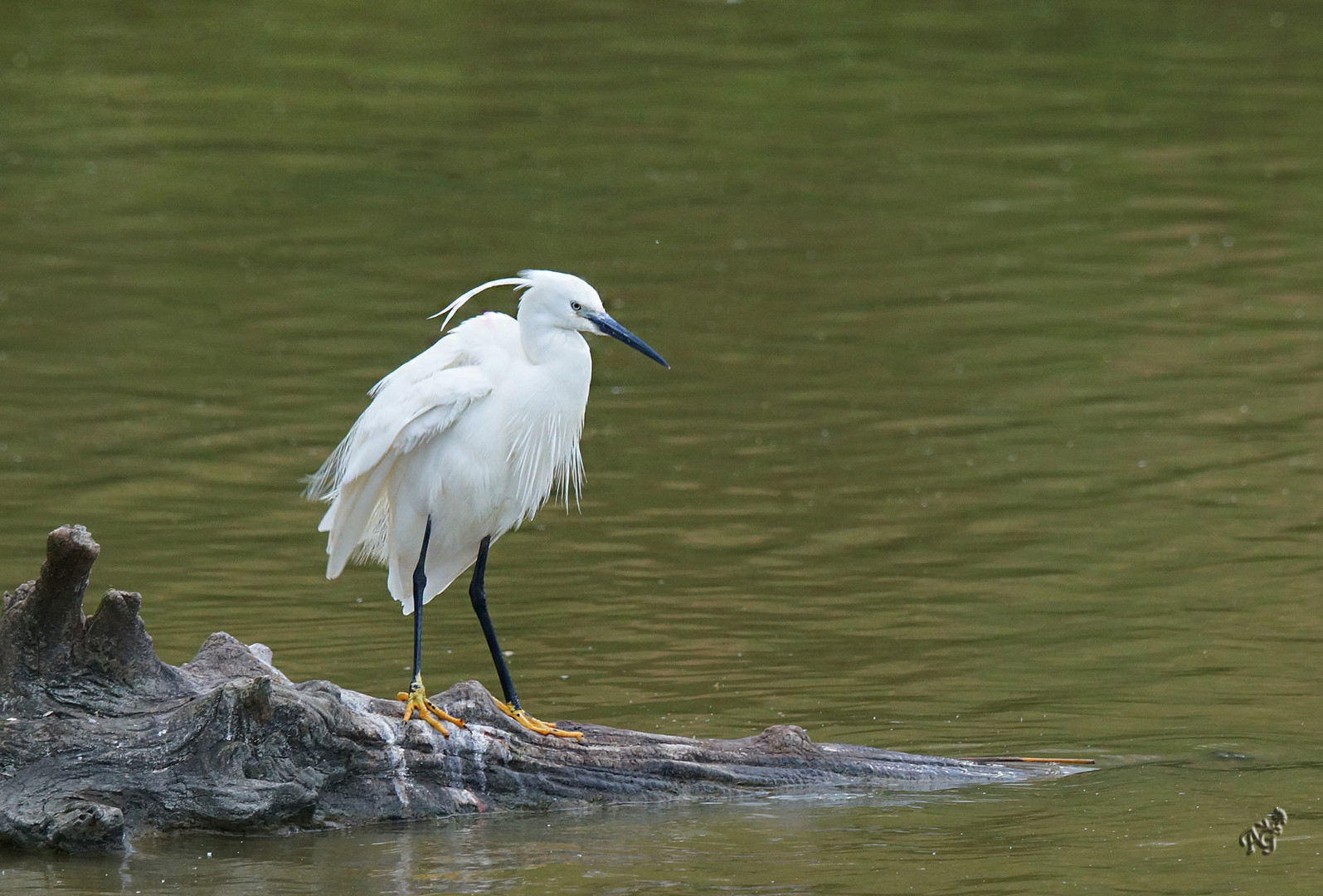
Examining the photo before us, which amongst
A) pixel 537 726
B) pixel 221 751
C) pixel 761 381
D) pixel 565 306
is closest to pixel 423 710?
pixel 537 726

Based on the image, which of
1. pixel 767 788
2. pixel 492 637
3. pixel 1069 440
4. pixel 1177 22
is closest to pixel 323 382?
pixel 1069 440

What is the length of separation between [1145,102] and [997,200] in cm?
421

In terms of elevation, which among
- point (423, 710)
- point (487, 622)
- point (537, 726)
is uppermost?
point (487, 622)

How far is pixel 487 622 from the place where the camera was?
27.0 feet

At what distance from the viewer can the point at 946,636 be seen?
10.1 m

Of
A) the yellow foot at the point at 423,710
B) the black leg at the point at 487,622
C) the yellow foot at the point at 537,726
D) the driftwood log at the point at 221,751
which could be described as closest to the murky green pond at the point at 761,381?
the driftwood log at the point at 221,751

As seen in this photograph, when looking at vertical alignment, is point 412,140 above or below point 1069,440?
above

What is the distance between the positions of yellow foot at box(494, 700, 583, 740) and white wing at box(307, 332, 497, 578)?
1.15 metres

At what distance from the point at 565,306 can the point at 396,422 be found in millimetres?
855

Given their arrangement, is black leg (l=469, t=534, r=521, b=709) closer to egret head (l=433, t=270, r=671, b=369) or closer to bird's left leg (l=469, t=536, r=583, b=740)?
bird's left leg (l=469, t=536, r=583, b=740)

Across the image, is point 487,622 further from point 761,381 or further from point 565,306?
point 761,381

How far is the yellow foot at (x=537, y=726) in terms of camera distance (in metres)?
7.62

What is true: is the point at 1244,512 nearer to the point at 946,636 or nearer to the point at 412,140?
the point at 946,636

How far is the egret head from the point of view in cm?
793
